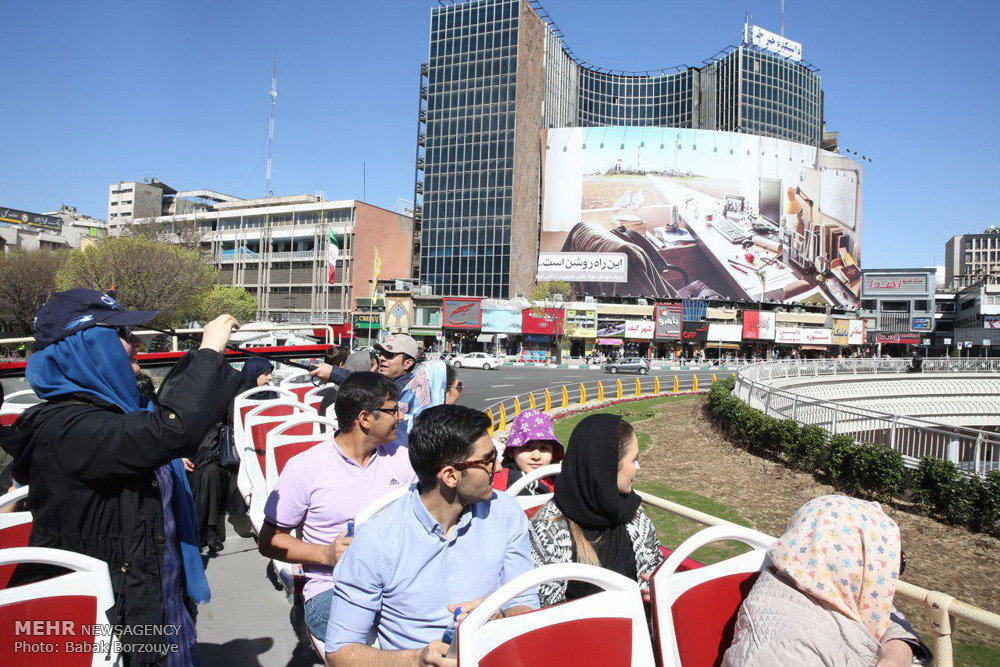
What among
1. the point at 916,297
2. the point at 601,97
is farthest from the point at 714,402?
the point at 916,297

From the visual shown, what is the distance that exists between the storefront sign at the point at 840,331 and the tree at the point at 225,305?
68.7 meters

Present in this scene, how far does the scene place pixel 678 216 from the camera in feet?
235

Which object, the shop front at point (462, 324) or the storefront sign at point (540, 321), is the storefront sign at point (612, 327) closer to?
the storefront sign at point (540, 321)

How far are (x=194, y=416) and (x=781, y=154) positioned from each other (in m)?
87.0

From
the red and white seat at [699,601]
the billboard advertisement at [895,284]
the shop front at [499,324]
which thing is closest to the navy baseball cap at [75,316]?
the red and white seat at [699,601]

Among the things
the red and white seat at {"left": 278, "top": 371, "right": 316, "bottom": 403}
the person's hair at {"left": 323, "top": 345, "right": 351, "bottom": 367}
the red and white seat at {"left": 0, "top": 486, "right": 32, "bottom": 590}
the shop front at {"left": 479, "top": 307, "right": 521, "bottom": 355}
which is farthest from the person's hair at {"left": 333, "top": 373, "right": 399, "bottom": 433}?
the shop front at {"left": 479, "top": 307, "right": 521, "bottom": 355}

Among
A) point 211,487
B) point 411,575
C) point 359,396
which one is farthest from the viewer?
point 211,487

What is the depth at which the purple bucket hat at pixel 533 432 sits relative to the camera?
392 centimetres

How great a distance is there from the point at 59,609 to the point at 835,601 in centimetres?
259

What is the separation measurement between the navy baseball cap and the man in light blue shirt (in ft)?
3.72

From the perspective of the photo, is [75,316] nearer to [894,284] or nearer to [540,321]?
[540,321]

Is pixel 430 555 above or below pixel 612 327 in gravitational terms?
below

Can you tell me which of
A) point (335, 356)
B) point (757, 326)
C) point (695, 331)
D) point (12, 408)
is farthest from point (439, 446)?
point (757, 326)

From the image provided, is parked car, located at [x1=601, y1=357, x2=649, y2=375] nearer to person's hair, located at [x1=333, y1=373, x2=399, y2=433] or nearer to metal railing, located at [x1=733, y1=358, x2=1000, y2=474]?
metal railing, located at [x1=733, y1=358, x2=1000, y2=474]
